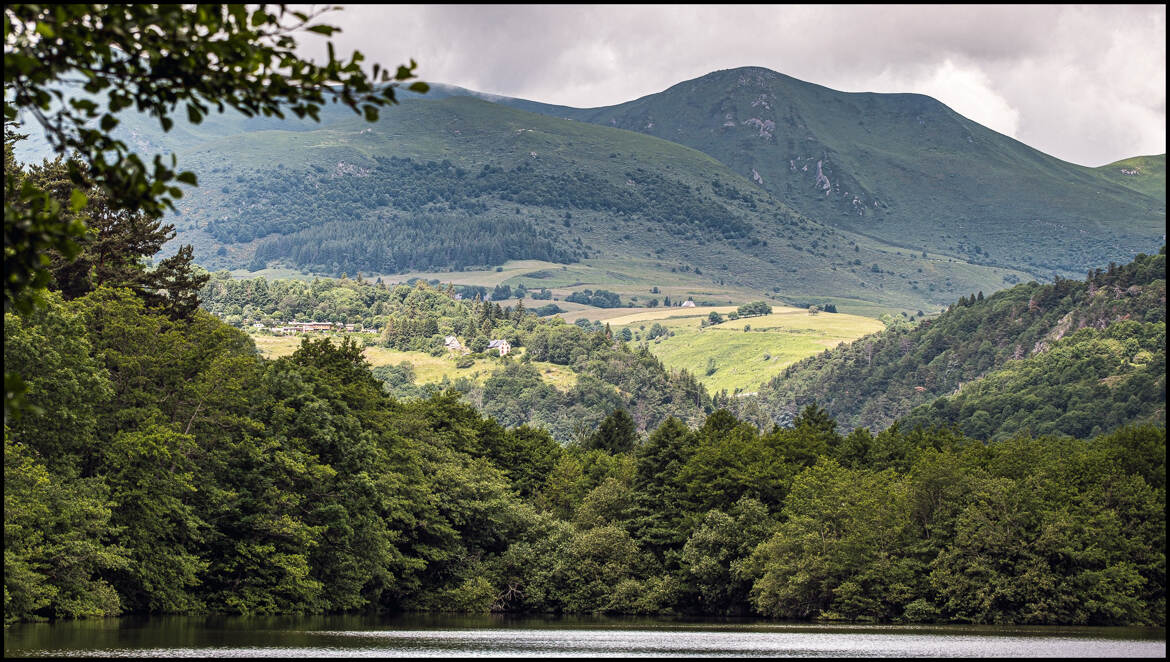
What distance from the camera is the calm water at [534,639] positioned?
172 feet

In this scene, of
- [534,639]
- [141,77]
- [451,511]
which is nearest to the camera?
[141,77]

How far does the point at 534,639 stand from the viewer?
66.6 metres

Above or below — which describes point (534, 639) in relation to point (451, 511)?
below

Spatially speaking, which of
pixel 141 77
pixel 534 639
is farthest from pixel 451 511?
pixel 141 77

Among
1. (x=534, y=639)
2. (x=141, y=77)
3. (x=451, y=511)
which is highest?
(x=141, y=77)

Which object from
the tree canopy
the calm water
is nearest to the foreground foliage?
the calm water

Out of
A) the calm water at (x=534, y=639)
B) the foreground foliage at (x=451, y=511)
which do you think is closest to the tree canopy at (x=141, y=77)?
the calm water at (x=534, y=639)

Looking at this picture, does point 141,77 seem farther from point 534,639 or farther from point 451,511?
point 451,511

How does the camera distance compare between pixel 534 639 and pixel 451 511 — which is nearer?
pixel 534 639

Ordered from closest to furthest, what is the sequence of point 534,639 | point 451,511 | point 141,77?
1. point 141,77
2. point 534,639
3. point 451,511

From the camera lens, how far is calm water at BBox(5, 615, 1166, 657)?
52.4 meters

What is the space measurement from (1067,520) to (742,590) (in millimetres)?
26303

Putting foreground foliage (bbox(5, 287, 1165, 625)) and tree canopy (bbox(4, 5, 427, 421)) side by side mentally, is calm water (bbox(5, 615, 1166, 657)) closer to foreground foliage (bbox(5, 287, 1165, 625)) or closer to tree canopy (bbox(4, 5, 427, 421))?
foreground foliage (bbox(5, 287, 1165, 625))

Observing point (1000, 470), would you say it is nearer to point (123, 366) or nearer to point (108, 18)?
point (123, 366)
